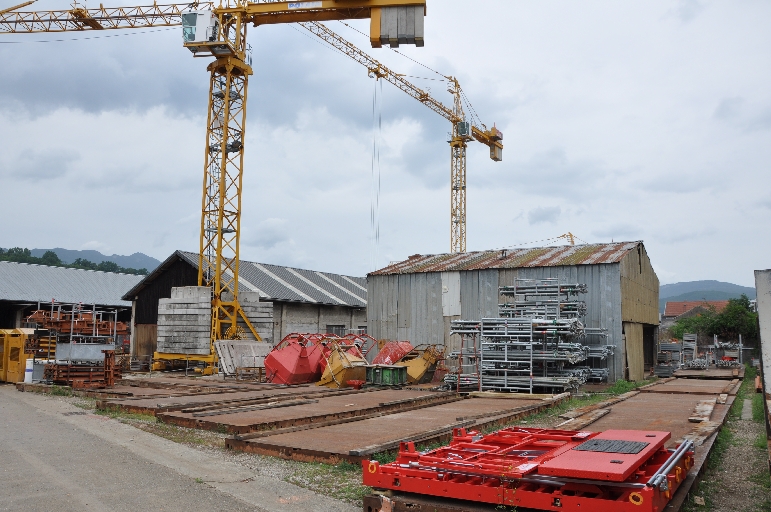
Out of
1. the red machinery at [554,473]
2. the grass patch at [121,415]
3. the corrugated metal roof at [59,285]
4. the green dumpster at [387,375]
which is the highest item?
the corrugated metal roof at [59,285]

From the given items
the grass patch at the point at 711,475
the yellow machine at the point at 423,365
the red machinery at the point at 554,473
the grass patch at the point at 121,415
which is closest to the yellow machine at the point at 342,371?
the yellow machine at the point at 423,365

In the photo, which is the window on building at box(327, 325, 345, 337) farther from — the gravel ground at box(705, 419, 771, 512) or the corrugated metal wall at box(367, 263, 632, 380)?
the gravel ground at box(705, 419, 771, 512)

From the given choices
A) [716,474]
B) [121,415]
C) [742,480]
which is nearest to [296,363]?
[121,415]

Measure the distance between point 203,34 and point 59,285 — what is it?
20882mm

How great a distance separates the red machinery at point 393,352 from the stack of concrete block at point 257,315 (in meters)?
7.93

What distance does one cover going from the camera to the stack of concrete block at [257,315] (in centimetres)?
2864

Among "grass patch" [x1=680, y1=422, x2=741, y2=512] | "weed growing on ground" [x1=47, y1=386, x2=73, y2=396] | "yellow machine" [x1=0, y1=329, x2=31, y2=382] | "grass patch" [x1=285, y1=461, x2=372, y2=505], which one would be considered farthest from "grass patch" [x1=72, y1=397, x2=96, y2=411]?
"grass patch" [x1=680, y1=422, x2=741, y2=512]

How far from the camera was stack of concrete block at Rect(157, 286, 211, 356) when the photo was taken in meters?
27.5

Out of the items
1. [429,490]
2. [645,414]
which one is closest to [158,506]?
[429,490]

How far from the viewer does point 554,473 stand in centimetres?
493

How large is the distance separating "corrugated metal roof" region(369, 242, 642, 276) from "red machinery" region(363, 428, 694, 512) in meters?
16.2

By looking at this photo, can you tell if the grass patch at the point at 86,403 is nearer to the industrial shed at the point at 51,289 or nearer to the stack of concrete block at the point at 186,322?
the stack of concrete block at the point at 186,322

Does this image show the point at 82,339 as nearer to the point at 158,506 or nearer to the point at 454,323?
the point at 454,323

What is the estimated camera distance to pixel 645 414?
12172 millimetres
